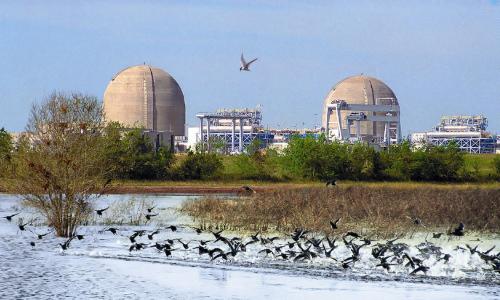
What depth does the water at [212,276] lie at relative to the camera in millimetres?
18922

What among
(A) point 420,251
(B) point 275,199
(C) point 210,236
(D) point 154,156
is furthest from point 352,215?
(D) point 154,156

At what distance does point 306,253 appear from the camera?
73.1 ft

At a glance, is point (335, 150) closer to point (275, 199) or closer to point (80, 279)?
point (275, 199)

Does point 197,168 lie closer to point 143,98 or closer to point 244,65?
point 244,65

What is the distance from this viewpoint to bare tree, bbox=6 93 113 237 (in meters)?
27.1

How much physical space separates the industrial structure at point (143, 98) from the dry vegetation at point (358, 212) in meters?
102

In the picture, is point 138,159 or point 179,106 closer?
point 138,159

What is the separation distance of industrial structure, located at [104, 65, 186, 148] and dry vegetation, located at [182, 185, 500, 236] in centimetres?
10197

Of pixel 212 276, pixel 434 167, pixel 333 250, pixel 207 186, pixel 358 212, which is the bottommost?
pixel 212 276

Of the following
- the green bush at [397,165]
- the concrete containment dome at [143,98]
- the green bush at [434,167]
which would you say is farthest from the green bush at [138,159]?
the concrete containment dome at [143,98]

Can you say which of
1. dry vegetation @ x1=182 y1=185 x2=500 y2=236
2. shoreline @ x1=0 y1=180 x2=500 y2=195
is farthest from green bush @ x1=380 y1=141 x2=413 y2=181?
A: dry vegetation @ x1=182 y1=185 x2=500 y2=236

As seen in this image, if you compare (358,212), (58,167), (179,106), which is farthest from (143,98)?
(58,167)

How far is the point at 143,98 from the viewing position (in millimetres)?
135625

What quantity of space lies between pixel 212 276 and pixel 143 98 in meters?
116
